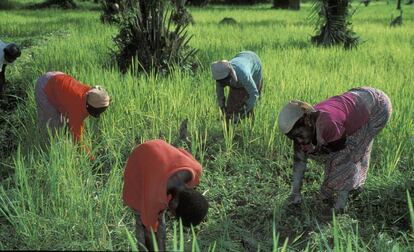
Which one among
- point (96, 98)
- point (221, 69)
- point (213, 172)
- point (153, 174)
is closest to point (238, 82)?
point (221, 69)

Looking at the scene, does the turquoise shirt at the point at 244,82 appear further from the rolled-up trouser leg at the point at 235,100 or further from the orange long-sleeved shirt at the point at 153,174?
the orange long-sleeved shirt at the point at 153,174

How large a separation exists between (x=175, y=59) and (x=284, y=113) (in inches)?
→ 130

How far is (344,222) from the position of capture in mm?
2783

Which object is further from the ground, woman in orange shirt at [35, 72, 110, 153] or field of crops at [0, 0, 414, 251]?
woman in orange shirt at [35, 72, 110, 153]

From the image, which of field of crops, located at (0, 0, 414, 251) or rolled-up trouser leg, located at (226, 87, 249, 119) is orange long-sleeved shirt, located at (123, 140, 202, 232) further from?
rolled-up trouser leg, located at (226, 87, 249, 119)

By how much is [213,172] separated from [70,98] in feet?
3.20

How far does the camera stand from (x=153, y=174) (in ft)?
6.25

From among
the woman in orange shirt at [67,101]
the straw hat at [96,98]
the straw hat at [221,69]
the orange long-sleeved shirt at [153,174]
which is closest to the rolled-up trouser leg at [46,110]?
the woman in orange shirt at [67,101]

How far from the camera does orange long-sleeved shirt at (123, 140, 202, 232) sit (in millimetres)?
1861

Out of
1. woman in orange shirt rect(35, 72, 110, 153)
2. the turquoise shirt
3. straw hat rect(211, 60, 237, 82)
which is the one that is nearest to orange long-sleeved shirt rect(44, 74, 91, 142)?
woman in orange shirt rect(35, 72, 110, 153)

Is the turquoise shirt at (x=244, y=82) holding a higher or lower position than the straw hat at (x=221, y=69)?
lower

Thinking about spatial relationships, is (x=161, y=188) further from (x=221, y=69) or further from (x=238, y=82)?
(x=238, y=82)

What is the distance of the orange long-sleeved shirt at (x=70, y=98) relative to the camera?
10.6 ft

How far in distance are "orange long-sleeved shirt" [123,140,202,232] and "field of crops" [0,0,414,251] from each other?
227 millimetres
